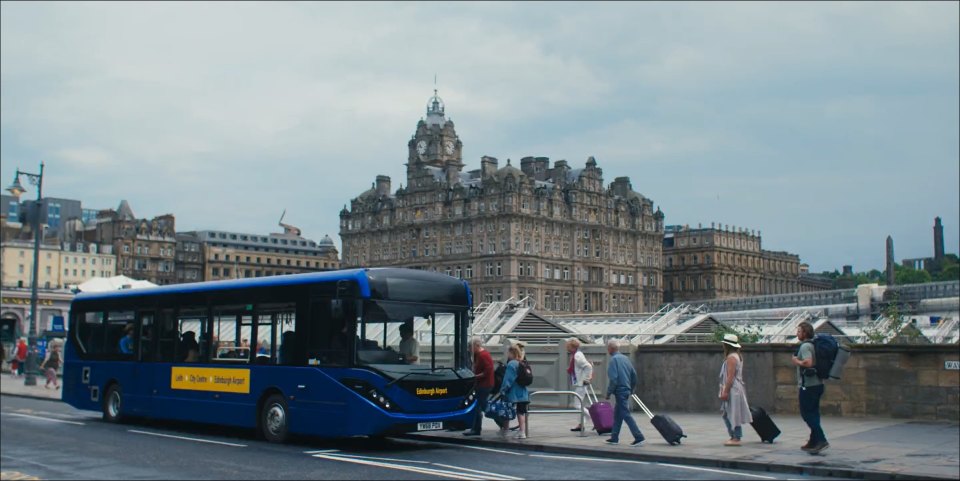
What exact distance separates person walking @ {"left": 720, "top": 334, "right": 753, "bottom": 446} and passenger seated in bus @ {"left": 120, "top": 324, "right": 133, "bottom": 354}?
40.5 ft

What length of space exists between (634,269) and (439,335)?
11449 centimetres

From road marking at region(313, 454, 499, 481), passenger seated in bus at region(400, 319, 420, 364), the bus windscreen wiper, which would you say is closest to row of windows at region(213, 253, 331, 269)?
passenger seated in bus at region(400, 319, 420, 364)

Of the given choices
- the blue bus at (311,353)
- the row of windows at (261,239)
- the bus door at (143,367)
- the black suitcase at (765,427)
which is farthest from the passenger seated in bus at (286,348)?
the row of windows at (261,239)

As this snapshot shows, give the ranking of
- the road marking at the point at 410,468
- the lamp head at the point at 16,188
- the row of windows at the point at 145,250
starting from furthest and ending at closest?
the row of windows at the point at 145,250
the lamp head at the point at 16,188
the road marking at the point at 410,468

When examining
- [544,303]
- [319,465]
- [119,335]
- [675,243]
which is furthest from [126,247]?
[319,465]

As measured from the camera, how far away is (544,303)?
115 m

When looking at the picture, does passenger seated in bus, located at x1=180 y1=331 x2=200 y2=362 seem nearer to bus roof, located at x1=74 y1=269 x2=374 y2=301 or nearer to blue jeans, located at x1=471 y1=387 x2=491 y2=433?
bus roof, located at x1=74 y1=269 x2=374 y2=301

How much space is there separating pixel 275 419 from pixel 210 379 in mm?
2163

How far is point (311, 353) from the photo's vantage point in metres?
16.1

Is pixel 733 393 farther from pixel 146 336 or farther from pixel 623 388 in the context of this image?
pixel 146 336

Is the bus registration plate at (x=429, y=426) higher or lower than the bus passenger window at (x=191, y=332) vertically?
lower

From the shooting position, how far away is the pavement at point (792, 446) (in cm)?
1280

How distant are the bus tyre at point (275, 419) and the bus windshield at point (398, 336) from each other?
2.12 meters

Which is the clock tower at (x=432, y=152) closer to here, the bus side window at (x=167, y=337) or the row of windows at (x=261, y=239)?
the row of windows at (x=261, y=239)
